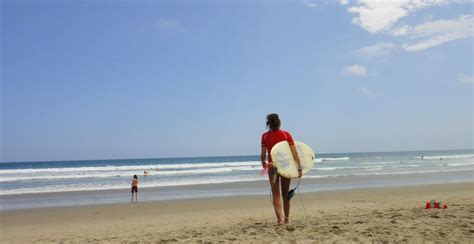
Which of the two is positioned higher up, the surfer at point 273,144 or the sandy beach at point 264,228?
the surfer at point 273,144

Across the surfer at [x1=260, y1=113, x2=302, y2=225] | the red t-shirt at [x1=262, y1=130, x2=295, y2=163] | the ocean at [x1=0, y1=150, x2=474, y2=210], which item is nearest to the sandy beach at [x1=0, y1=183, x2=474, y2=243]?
the surfer at [x1=260, y1=113, x2=302, y2=225]

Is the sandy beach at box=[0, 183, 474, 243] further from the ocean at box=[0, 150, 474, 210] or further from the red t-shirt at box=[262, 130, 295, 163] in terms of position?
the ocean at box=[0, 150, 474, 210]

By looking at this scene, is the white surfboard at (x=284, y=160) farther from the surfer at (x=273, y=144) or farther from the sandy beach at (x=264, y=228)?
the sandy beach at (x=264, y=228)

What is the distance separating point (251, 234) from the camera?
489 centimetres

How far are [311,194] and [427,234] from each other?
8.97 metres

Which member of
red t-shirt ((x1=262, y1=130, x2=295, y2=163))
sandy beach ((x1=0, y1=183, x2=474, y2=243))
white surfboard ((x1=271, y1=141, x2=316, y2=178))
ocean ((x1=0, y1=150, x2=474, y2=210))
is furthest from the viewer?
ocean ((x1=0, y1=150, x2=474, y2=210))

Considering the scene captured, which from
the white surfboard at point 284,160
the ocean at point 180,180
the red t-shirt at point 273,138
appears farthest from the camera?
the ocean at point 180,180

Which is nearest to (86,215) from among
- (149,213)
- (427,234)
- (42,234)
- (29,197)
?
(149,213)

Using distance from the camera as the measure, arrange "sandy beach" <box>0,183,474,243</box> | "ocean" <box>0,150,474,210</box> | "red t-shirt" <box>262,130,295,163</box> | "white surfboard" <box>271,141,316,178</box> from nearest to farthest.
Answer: "sandy beach" <box>0,183,474,243</box>
"white surfboard" <box>271,141,316,178</box>
"red t-shirt" <box>262,130,295,163</box>
"ocean" <box>0,150,474,210</box>

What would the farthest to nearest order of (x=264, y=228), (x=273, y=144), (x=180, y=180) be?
(x=180, y=180) < (x=273, y=144) < (x=264, y=228)

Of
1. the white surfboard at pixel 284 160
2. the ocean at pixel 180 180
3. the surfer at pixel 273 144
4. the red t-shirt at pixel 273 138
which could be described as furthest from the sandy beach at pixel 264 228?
the ocean at pixel 180 180

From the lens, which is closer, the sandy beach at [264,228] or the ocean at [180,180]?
the sandy beach at [264,228]

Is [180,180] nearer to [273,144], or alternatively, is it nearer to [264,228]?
[264,228]

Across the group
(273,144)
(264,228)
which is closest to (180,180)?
(264,228)
